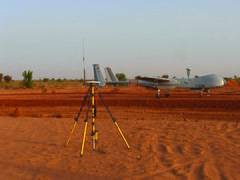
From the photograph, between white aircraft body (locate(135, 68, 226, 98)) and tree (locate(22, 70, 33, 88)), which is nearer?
white aircraft body (locate(135, 68, 226, 98))

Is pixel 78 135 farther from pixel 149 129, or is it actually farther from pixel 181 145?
pixel 181 145

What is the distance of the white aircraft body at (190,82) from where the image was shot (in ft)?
122

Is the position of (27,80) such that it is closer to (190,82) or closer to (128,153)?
(190,82)

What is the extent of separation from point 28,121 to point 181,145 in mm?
9887

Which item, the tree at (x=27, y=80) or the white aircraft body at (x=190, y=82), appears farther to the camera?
the tree at (x=27, y=80)

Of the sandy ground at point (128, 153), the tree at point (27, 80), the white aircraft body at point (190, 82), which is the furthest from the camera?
the tree at point (27, 80)

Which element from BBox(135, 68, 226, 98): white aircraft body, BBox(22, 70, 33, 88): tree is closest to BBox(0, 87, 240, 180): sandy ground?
BBox(135, 68, 226, 98): white aircraft body

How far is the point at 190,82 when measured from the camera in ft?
127

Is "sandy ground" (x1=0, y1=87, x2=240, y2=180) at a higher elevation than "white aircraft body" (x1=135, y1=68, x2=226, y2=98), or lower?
lower

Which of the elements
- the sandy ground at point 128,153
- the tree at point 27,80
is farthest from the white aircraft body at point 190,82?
the tree at point 27,80

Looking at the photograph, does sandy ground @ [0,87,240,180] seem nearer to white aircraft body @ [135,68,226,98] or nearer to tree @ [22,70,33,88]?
white aircraft body @ [135,68,226,98]

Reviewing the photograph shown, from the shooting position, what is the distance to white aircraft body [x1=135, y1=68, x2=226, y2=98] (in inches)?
1467

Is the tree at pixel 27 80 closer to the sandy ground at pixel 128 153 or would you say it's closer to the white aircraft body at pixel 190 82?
the white aircraft body at pixel 190 82

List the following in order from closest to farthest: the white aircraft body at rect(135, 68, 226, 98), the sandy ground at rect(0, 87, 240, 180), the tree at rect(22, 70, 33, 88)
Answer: the sandy ground at rect(0, 87, 240, 180), the white aircraft body at rect(135, 68, 226, 98), the tree at rect(22, 70, 33, 88)
